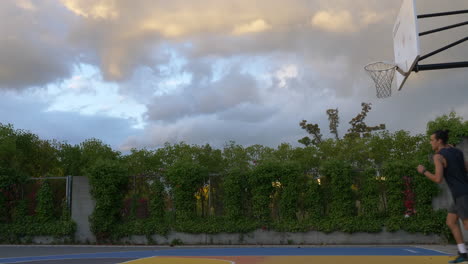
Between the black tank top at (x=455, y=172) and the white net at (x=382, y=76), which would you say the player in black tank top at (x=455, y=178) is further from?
the white net at (x=382, y=76)

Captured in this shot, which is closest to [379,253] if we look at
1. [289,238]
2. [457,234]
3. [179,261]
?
[289,238]

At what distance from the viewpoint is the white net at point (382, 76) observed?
1172cm

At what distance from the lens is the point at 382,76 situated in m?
11.8

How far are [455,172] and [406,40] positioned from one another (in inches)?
196

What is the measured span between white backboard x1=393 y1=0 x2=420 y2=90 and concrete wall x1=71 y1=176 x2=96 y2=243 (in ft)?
36.9

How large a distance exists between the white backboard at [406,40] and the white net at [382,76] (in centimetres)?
23

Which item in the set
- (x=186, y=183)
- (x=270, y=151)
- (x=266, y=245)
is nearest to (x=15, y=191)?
(x=186, y=183)

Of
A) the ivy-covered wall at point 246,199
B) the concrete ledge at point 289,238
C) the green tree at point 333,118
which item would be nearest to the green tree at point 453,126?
the ivy-covered wall at point 246,199

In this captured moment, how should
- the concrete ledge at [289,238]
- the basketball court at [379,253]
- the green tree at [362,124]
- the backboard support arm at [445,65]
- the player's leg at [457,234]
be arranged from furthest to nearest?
the green tree at [362,124] → the concrete ledge at [289,238] → the backboard support arm at [445,65] → the basketball court at [379,253] → the player's leg at [457,234]

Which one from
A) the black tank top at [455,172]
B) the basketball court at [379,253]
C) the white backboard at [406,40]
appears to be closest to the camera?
the black tank top at [455,172]

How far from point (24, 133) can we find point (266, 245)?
21282 millimetres

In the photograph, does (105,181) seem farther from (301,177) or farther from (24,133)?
(24,133)

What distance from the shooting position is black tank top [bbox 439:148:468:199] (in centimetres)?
670

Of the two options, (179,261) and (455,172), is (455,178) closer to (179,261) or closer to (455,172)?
(455,172)
